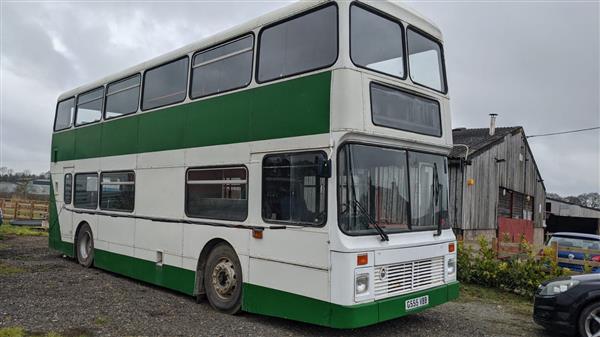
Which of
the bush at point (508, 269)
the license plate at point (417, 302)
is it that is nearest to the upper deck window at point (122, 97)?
the license plate at point (417, 302)

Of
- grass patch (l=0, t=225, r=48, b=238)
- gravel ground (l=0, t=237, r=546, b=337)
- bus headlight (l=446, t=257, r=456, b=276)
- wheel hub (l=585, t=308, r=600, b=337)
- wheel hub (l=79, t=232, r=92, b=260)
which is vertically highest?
bus headlight (l=446, t=257, r=456, b=276)

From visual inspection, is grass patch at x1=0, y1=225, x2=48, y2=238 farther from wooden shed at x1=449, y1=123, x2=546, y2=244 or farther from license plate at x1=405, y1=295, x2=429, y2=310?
license plate at x1=405, y1=295, x2=429, y2=310

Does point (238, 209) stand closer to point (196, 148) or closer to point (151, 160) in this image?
point (196, 148)

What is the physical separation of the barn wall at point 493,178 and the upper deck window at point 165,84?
555 inches

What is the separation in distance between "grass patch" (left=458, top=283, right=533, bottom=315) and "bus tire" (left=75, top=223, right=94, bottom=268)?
8.26m

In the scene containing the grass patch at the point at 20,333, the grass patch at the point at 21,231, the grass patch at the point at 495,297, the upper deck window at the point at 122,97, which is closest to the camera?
the grass patch at the point at 20,333

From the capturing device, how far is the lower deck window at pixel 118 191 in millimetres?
10055

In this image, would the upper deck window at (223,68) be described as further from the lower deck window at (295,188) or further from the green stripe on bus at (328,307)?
the green stripe on bus at (328,307)

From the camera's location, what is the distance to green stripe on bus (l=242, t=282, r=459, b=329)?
5.80 metres

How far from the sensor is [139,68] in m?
10.2

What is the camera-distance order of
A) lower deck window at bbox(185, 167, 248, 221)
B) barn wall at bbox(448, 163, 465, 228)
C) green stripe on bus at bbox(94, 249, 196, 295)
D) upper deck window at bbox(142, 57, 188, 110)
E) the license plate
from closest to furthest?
the license plate, lower deck window at bbox(185, 167, 248, 221), green stripe on bus at bbox(94, 249, 196, 295), upper deck window at bbox(142, 57, 188, 110), barn wall at bbox(448, 163, 465, 228)

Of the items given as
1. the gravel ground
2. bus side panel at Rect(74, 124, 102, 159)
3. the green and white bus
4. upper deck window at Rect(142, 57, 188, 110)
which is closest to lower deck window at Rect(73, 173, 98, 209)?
bus side panel at Rect(74, 124, 102, 159)

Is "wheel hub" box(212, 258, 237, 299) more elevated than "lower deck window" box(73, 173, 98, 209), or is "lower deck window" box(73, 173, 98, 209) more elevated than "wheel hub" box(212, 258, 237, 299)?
"lower deck window" box(73, 173, 98, 209)

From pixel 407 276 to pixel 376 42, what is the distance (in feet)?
10.2
